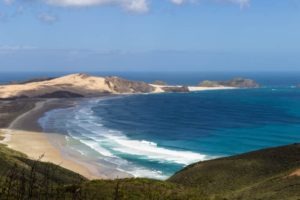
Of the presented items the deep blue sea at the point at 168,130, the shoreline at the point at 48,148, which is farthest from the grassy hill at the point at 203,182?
the deep blue sea at the point at 168,130

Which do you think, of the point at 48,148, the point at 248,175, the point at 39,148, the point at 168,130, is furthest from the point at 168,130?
the point at 248,175

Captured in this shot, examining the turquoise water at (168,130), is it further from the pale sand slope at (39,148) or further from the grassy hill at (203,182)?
the grassy hill at (203,182)

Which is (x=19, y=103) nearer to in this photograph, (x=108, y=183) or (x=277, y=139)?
(x=277, y=139)

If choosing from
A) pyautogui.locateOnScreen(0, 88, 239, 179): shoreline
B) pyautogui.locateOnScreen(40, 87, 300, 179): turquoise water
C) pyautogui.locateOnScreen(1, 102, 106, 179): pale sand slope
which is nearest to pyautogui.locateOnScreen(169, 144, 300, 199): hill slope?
pyautogui.locateOnScreen(40, 87, 300, 179): turquoise water

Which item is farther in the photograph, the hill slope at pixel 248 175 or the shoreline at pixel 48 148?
the shoreline at pixel 48 148

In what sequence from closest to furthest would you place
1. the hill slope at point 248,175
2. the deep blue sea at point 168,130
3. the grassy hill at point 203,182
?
1. the grassy hill at point 203,182
2. the hill slope at point 248,175
3. the deep blue sea at point 168,130

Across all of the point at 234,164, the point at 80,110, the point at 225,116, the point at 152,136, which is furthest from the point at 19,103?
the point at 234,164
